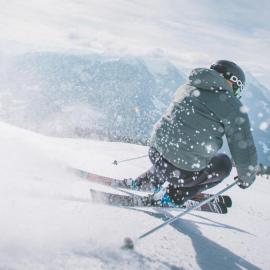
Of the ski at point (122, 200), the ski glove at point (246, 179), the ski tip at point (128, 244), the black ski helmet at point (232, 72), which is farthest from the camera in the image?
the ski at point (122, 200)

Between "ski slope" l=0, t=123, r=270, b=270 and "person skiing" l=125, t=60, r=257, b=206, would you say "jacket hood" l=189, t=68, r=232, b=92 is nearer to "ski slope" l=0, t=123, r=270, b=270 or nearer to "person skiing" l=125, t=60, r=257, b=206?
"person skiing" l=125, t=60, r=257, b=206

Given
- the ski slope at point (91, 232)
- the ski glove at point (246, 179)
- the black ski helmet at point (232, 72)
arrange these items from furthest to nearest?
the black ski helmet at point (232, 72) → the ski glove at point (246, 179) → the ski slope at point (91, 232)

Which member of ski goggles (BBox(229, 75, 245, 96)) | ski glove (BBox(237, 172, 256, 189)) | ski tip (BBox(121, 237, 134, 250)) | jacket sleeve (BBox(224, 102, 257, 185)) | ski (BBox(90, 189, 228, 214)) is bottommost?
ski (BBox(90, 189, 228, 214))

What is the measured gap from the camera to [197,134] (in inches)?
181

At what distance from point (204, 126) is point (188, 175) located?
2.63ft

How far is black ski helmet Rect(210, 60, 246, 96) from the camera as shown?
190 inches

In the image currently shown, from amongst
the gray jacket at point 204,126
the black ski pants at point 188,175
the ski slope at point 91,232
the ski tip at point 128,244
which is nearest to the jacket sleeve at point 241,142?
the gray jacket at point 204,126

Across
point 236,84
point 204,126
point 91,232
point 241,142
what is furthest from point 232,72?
point 91,232

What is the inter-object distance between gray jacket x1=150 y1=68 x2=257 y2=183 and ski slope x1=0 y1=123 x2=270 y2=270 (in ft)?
3.10

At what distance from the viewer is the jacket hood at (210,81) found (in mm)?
4391

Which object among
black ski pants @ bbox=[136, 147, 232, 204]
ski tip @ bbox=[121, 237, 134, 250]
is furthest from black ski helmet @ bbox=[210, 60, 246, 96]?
ski tip @ bbox=[121, 237, 134, 250]

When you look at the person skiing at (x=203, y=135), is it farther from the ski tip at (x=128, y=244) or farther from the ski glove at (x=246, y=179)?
the ski tip at (x=128, y=244)

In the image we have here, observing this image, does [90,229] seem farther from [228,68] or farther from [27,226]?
[228,68]

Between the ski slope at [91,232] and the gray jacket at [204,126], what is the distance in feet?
3.10
